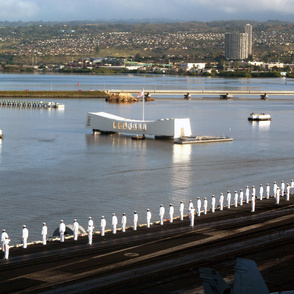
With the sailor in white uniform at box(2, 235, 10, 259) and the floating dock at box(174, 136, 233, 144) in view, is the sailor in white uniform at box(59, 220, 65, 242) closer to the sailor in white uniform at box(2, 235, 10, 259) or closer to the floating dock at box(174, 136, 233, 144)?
the sailor in white uniform at box(2, 235, 10, 259)

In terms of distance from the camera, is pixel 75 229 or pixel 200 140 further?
pixel 200 140

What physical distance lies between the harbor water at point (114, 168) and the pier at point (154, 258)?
17.4 ft

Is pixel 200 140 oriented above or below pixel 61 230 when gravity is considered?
below

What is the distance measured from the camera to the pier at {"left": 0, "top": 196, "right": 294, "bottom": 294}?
18.2 metres

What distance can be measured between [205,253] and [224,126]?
58.8 metres

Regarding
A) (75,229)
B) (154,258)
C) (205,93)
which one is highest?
(75,229)

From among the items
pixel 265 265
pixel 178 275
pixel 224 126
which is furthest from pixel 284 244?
pixel 224 126

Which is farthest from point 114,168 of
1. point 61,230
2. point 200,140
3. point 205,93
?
point 205,93

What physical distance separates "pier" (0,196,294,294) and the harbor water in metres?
5.31

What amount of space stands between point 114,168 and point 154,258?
85.8 ft

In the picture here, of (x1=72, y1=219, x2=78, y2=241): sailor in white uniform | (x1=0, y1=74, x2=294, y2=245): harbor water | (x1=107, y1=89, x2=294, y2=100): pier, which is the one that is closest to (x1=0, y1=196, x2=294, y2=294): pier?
(x1=72, y1=219, x2=78, y2=241): sailor in white uniform

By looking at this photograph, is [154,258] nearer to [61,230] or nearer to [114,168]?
[61,230]

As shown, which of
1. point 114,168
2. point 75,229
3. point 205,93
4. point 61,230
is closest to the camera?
point 61,230

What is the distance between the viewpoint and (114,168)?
46.8 m
